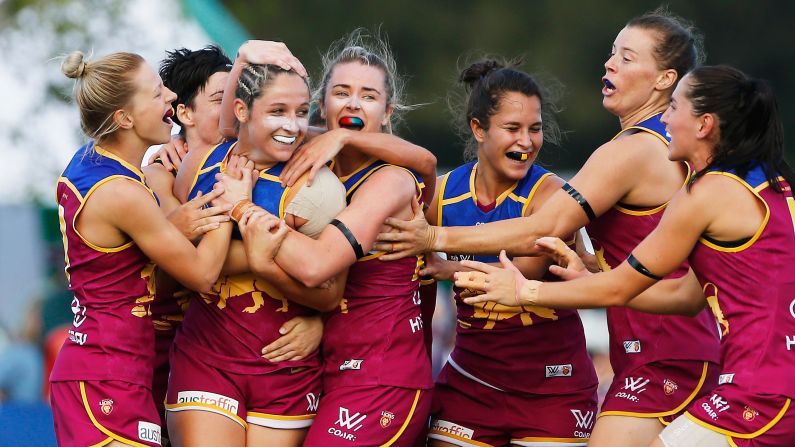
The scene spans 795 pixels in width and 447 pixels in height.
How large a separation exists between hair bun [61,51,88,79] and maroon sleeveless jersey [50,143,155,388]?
31 cm

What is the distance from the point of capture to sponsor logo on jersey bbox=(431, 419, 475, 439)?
19.2 ft

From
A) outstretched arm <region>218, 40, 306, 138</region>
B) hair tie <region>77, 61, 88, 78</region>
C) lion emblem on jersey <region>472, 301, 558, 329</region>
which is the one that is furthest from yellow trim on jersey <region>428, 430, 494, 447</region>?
hair tie <region>77, 61, 88, 78</region>

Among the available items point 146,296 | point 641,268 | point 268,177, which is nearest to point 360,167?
point 268,177

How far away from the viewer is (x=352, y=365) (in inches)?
211

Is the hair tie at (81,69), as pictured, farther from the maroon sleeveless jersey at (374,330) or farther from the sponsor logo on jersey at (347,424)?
the sponsor logo on jersey at (347,424)

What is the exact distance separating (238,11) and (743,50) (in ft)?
36.6

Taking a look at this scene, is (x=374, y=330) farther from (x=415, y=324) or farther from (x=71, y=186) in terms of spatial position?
(x=71, y=186)

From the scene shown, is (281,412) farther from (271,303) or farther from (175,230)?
(175,230)

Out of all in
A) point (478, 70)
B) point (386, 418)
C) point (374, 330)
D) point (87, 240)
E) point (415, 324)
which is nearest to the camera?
point (87, 240)

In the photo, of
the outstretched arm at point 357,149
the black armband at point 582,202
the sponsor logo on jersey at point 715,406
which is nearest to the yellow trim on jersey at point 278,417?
the outstretched arm at point 357,149

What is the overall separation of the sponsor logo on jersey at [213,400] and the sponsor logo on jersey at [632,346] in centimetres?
179

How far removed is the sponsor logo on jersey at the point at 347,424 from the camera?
5.18m

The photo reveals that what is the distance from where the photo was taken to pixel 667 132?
17.1 feet

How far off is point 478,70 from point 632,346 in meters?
1.60
